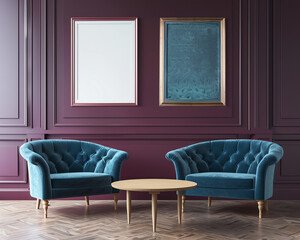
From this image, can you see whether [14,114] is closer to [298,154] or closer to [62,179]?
[62,179]

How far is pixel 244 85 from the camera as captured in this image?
15.6 feet

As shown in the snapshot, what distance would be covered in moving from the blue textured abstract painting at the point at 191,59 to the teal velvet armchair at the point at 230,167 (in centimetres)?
69

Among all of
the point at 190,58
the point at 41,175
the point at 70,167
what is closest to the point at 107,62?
the point at 190,58

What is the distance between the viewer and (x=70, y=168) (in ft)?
14.3

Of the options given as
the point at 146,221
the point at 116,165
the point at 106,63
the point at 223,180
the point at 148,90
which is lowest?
the point at 146,221

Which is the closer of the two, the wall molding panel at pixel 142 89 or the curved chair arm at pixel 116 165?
the curved chair arm at pixel 116 165

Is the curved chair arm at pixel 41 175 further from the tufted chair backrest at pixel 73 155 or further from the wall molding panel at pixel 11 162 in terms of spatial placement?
the wall molding panel at pixel 11 162

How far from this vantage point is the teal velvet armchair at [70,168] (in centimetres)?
373

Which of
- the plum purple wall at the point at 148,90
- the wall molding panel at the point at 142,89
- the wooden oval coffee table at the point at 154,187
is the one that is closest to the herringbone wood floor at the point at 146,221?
the wooden oval coffee table at the point at 154,187

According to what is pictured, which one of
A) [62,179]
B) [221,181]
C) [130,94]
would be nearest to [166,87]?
[130,94]

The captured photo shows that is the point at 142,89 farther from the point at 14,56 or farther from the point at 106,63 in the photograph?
the point at 14,56

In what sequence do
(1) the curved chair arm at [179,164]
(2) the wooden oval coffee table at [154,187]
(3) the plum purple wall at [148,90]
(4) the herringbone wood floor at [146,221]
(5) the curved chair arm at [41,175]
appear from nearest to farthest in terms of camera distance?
1. (4) the herringbone wood floor at [146,221]
2. (2) the wooden oval coffee table at [154,187]
3. (5) the curved chair arm at [41,175]
4. (1) the curved chair arm at [179,164]
5. (3) the plum purple wall at [148,90]

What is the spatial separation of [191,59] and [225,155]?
1246 mm

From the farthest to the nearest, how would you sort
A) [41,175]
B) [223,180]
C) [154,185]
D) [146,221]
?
1. [223,180]
2. [41,175]
3. [146,221]
4. [154,185]
